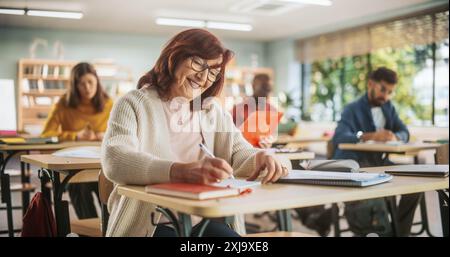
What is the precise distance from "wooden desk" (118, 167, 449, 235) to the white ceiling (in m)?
6.16

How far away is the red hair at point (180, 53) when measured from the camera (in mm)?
1473

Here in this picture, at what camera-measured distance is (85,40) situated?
9.78 m

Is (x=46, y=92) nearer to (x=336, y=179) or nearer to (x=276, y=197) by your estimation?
(x=336, y=179)

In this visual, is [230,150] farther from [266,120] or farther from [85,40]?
[85,40]

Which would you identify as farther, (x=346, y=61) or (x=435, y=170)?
(x=346, y=61)

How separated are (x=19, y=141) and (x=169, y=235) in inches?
86.6

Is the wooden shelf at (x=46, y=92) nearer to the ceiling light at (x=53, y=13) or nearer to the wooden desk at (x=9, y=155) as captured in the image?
the ceiling light at (x=53, y=13)

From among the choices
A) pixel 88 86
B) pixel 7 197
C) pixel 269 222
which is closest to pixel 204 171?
pixel 7 197

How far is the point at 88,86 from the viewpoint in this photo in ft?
12.4

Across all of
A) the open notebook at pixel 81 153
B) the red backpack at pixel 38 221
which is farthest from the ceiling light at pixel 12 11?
the red backpack at pixel 38 221

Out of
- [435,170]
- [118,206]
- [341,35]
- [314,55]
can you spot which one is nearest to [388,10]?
[341,35]

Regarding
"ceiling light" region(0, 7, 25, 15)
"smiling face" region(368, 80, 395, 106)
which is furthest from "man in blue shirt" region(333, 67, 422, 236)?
"ceiling light" region(0, 7, 25, 15)

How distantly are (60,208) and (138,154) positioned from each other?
1.08 meters

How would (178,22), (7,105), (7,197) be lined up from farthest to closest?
(178,22) → (7,197) → (7,105)
